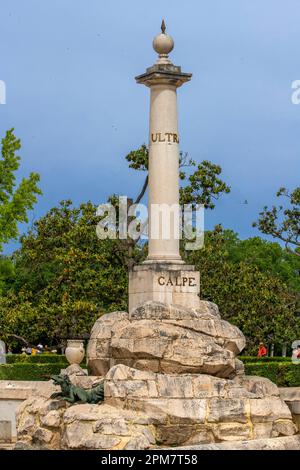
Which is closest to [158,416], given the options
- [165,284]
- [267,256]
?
[165,284]

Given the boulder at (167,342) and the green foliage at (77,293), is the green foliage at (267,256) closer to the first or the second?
the green foliage at (77,293)

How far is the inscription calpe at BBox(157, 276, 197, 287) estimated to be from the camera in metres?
29.3

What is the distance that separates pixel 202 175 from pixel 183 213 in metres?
1.72

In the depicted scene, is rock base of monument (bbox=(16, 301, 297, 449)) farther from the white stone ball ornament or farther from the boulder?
the white stone ball ornament

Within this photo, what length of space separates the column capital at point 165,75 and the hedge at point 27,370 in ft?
34.3

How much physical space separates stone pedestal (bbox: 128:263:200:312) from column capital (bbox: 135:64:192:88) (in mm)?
5093

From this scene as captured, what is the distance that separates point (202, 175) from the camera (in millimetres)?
43969

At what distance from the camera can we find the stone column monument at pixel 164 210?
29.4m
